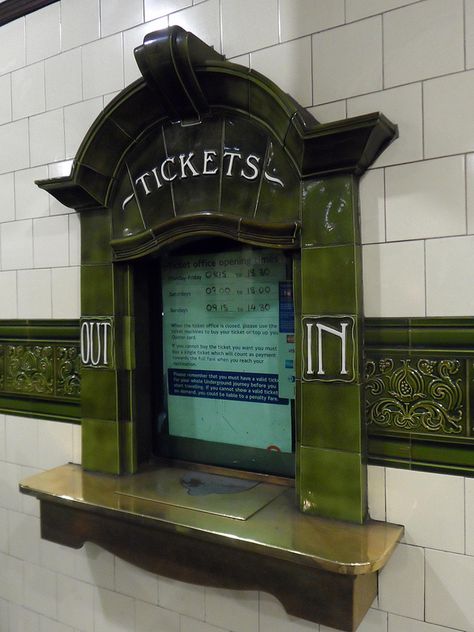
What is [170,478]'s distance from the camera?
1.67 metres

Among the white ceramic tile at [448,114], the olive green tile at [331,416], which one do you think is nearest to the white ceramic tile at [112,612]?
the olive green tile at [331,416]

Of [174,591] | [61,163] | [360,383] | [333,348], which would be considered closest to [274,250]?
[333,348]

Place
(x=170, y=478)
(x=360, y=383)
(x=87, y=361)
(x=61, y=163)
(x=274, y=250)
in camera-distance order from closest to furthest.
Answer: (x=360, y=383) < (x=274, y=250) < (x=170, y=478) < (x=87, y=361) < (x=61, y=163)

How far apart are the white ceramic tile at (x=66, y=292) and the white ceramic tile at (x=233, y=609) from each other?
1.05m

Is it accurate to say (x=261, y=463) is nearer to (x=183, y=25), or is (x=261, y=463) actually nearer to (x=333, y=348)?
(x=333, y=348)

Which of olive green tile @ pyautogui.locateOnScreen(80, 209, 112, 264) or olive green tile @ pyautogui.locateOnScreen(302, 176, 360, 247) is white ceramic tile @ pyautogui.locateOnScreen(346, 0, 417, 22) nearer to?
olive green tile @ pyautogui.locateOnScreen(302, 176, 360, 247)

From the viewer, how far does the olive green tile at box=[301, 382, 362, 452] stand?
1.33 meters

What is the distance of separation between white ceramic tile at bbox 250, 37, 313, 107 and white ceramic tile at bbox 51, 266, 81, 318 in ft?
3.09

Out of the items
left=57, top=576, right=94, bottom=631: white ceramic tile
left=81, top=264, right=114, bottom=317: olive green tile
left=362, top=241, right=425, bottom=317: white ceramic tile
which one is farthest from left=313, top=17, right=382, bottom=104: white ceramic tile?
left=57, top=576, right=94, bottom=631: white ceramic tile

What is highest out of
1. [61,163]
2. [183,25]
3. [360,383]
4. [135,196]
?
[183,25]

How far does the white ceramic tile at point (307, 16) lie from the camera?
141cm

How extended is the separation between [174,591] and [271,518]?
0.59 metres

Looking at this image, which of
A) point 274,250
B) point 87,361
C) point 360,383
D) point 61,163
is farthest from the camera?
point 61,163

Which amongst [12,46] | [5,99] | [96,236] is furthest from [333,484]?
[12,46]
